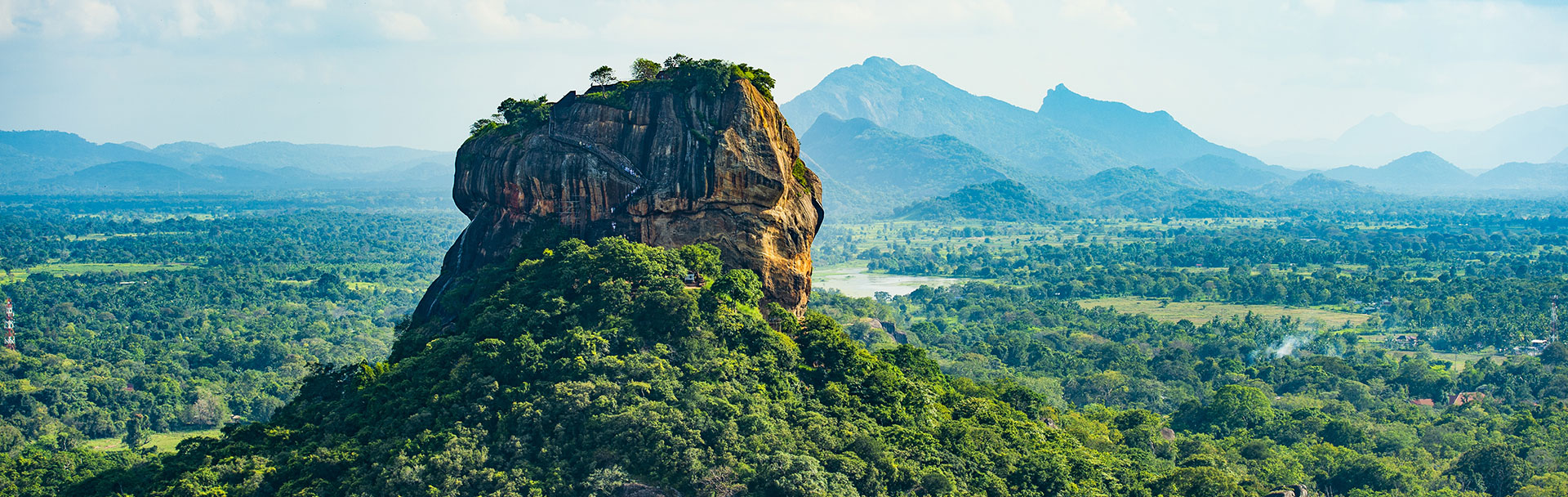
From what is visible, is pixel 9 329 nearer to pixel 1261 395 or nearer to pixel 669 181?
pixel 669 181

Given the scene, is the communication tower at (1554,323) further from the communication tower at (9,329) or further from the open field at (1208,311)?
the open field at (1208,311)

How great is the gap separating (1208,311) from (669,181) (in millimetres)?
76790

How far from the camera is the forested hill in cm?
3188

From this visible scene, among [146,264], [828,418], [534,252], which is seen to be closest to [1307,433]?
[828,418]

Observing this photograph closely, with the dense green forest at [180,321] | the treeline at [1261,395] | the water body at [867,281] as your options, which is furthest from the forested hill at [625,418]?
the water body at [867,281]

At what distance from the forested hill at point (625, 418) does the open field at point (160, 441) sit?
2717 cm

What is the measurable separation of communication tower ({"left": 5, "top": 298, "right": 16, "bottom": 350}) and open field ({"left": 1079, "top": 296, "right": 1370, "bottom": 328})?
264ft

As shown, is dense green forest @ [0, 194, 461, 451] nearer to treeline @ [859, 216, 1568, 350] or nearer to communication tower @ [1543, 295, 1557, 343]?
communication tower @ [1543, 295, 1557, 343]

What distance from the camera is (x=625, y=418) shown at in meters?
32.5

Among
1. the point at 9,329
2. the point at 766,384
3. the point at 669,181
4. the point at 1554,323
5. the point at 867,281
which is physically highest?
the point at 669,181

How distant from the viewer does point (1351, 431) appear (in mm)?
54844

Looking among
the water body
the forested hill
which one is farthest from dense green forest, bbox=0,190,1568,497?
the water body

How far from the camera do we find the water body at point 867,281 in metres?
131

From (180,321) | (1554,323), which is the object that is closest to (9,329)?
(180,321)
